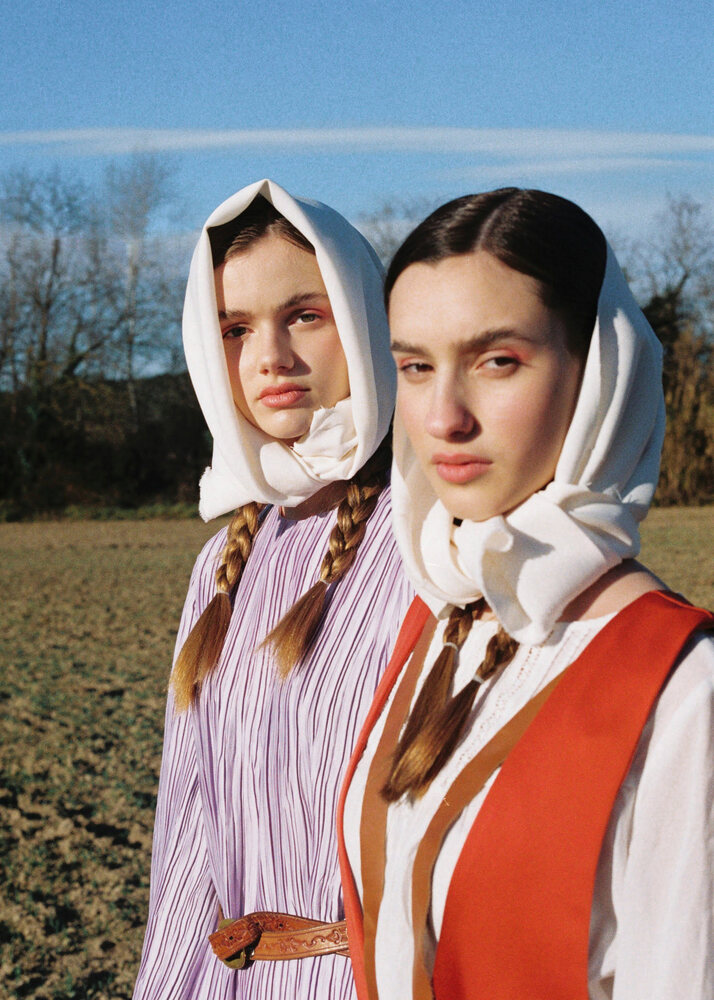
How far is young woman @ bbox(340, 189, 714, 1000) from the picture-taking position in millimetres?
1298

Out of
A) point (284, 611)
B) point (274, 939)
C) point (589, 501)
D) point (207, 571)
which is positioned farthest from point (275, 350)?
point (274, 939)

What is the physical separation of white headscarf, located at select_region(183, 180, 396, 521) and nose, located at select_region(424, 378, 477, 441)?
2.05 ft

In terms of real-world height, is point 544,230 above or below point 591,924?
above

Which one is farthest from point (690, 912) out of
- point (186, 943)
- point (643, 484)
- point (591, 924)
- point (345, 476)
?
point (186, 943)

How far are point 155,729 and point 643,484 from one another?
6.42 metres

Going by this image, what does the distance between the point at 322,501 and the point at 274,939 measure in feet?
2.67

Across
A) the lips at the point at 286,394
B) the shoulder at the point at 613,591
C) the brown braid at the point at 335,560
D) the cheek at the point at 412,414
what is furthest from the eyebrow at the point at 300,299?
the shoulder at the point at 613,591

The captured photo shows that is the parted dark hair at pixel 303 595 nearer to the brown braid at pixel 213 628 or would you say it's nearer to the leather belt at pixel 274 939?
the brown braid at pixel 213 628

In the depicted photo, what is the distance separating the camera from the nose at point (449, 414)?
4.61 feet

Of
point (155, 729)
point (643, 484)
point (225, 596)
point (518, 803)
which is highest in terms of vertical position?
point (643, 484)

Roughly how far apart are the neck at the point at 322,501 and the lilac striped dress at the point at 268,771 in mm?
21

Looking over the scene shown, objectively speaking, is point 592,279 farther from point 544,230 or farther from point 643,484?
point 643,484

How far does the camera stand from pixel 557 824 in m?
1.34

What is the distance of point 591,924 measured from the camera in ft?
4.42
